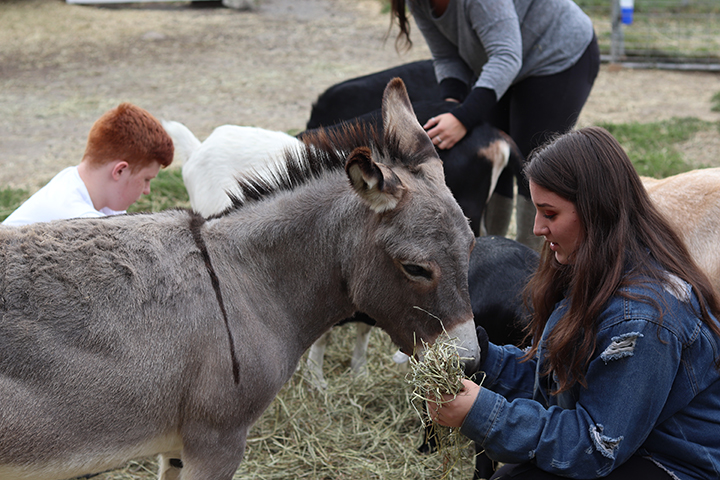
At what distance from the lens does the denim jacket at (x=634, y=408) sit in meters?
1.94

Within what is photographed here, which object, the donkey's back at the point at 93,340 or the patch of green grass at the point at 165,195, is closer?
the donkey's back at the point at 93,340

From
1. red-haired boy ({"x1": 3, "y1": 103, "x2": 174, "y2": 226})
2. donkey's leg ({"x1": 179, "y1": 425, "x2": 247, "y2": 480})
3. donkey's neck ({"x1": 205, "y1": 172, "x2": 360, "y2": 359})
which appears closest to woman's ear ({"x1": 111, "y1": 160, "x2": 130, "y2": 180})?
red-haired boy ({"x1": 3, "y1": 103, "x2": 174, "y2": 226})

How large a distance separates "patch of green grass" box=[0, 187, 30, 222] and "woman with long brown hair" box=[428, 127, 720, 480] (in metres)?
5.24

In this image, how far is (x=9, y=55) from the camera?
12.0 metres

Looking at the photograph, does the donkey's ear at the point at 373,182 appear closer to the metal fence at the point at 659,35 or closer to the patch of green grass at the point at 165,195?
the patch of green grass at the point at 165,195

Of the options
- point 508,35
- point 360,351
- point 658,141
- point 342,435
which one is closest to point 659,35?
point 658,141

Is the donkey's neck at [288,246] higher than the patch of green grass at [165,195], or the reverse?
the donkey's neck at [288,246]

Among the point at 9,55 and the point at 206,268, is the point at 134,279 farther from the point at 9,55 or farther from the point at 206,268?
the point at 9,55

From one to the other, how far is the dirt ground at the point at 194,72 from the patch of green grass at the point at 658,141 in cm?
30

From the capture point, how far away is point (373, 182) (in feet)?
7.11

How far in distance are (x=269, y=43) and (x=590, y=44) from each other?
9.81 metres

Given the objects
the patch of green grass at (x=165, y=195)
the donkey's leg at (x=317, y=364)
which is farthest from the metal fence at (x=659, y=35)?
the donkey's leg at (x=317, y=364)

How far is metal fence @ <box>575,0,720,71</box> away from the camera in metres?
11.8

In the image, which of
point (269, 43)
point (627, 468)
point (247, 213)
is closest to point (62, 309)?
point (247, 213)
